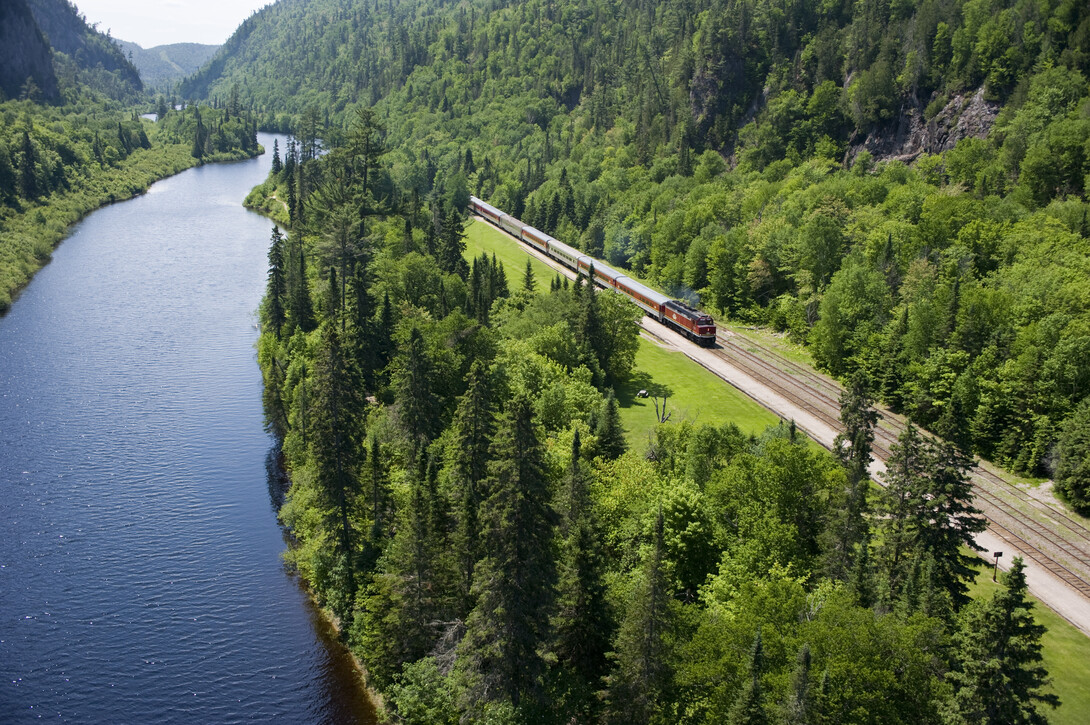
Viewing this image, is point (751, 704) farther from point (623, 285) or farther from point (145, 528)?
point (623, 285)

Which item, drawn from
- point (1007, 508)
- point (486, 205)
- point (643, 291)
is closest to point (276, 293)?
point (643, 291)

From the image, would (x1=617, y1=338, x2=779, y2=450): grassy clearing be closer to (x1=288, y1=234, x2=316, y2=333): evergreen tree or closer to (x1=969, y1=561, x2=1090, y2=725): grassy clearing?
(x1=969, y1=561, x2=1090, y2=725): grassy clearing

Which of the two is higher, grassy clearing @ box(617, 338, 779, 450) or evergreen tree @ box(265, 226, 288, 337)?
evergreen tree @ box(265, 226, 288, 337)

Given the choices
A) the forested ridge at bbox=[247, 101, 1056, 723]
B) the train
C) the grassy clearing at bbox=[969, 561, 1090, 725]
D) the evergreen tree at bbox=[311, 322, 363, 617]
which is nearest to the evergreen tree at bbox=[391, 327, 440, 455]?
the forested ridge at bbox=[247, 101, 1056, 723]

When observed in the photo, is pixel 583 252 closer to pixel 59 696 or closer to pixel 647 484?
pixel 647 484

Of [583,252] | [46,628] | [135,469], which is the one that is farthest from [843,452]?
[583,252]

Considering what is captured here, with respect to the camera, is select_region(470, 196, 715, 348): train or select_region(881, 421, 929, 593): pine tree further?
select_region(470, 196, 715, 348): train
